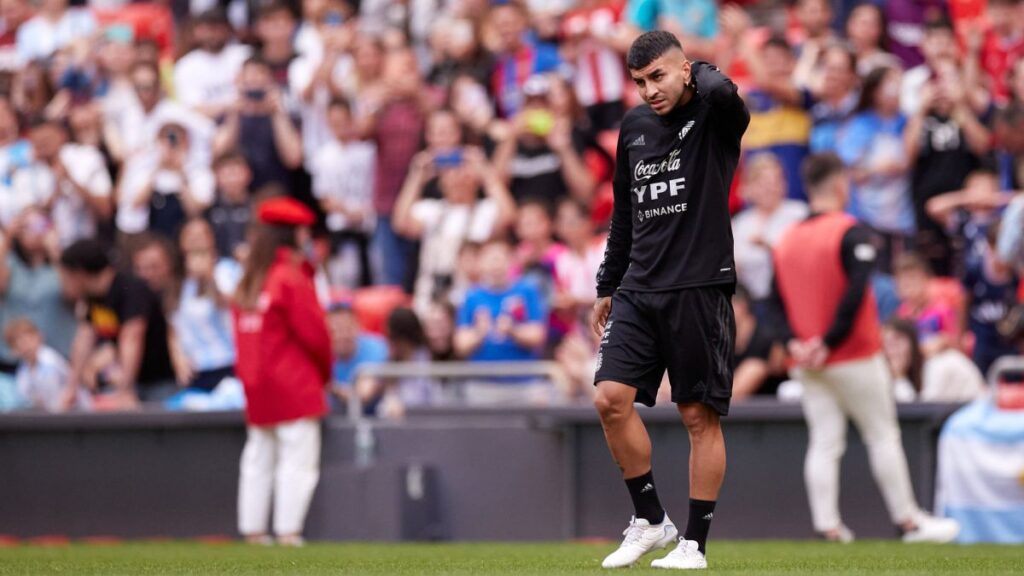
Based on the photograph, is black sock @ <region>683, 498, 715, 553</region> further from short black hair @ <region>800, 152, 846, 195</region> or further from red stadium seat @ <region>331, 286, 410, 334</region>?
red stadium seat @ <region>331, 286, 410, 334</region>

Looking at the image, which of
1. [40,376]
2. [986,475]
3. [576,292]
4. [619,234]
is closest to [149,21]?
[40,376]

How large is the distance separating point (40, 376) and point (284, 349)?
3298 mm

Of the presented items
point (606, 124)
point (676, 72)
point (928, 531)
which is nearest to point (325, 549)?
point (928, 531)

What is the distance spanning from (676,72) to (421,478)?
5.89 metres

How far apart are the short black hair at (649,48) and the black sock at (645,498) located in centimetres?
179

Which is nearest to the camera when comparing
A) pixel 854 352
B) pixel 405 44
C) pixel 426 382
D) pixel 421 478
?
pixel 854 352

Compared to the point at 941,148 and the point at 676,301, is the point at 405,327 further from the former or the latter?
the point at 676,301

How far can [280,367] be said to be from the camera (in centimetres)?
1223

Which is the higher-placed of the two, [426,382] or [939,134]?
[939,134]

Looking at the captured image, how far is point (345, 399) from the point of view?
13562 mm

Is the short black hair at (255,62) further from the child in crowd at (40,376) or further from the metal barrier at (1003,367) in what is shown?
the metal barrier at (1003,367)

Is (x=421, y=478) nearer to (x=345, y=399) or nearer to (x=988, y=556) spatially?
(x=345, y=399)

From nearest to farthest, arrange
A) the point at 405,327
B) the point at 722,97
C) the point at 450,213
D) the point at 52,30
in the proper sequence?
1. the point at 722,97
2. the point at 405,327
3. the point at 450,213
4. the point at 52,30

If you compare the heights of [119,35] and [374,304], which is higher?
[119,35]
